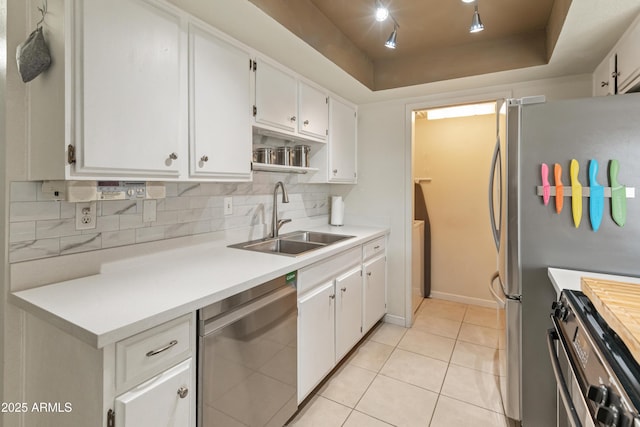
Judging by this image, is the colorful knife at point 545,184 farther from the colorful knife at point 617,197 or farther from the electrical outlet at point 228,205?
the electrical outlet at point 228,205

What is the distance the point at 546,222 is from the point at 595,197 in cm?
22

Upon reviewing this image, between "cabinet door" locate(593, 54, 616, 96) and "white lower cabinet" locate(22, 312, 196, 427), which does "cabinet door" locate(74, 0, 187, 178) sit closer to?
"white lower cabinet" locate(22, 312, 196, 427)

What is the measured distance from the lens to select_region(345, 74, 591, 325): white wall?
299 cm

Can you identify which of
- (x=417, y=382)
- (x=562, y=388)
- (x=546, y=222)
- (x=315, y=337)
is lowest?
(x=417, y=382)

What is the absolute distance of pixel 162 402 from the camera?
1.04 metres

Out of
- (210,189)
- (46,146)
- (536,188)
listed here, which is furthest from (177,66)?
(536,188)

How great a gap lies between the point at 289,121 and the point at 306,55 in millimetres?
424

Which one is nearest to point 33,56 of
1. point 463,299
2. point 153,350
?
point 153,350

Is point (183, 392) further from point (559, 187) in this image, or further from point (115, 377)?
point (559, 187)

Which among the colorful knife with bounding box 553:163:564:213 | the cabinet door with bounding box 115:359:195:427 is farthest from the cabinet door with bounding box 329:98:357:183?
the cabinet door with bounding box 115:359:195:427

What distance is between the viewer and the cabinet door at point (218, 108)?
1.53 m

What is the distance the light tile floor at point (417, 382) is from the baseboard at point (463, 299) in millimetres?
504

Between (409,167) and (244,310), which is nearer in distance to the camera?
(244,310)

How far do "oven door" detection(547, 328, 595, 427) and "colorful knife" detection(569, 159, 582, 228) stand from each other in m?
0.54
